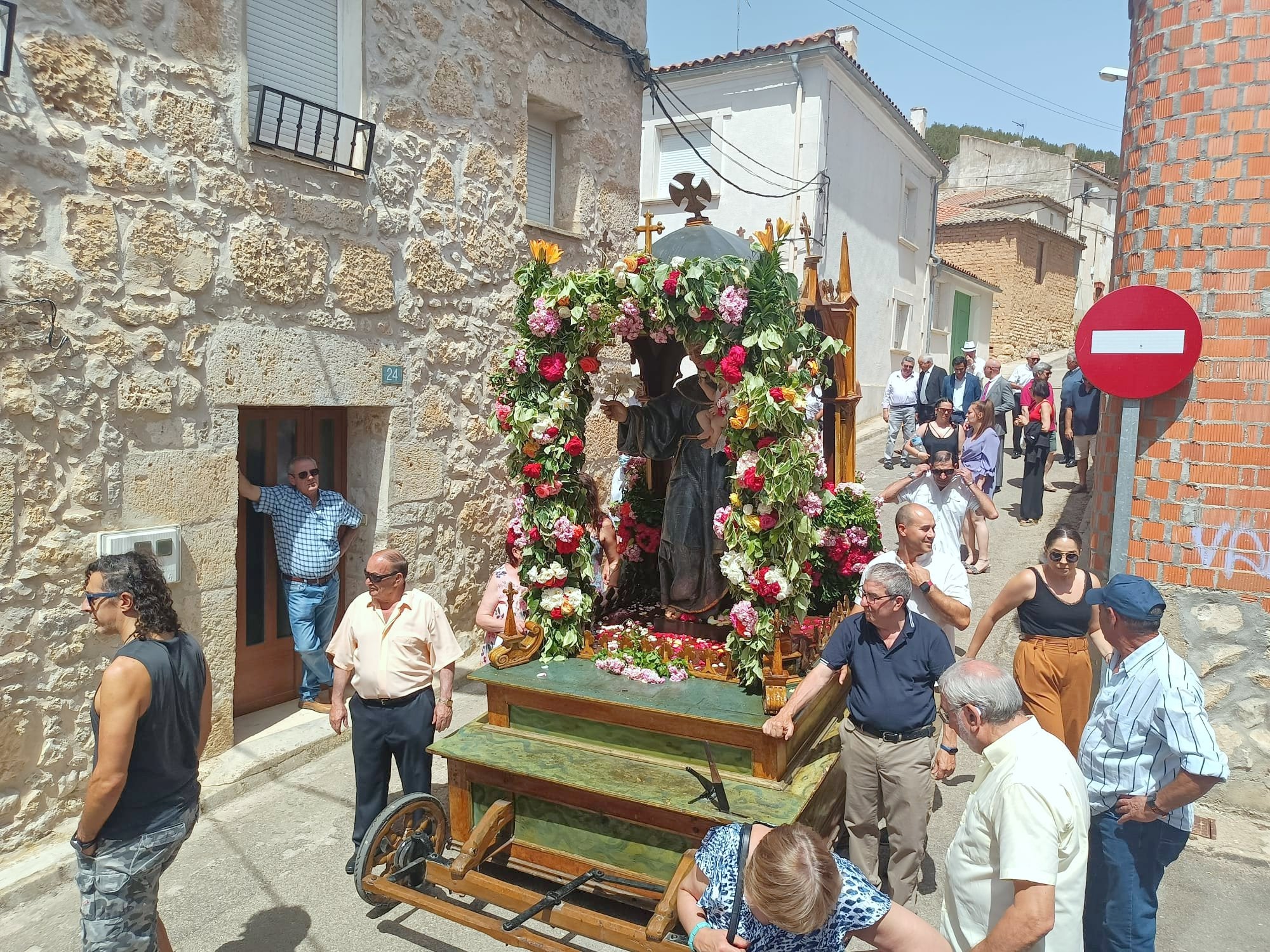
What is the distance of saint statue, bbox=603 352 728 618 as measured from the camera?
4.84 metres

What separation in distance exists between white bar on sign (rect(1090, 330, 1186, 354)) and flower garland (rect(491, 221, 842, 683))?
1.34 metres

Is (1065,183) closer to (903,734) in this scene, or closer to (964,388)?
(964,388)

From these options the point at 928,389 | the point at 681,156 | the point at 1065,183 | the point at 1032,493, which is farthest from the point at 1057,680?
the point at 1065,183

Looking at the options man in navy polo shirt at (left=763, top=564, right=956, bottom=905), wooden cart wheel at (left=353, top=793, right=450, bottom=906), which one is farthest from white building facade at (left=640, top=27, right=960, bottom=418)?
wooden cart wheel at (left=353, top=793, right=450, bottom=906)

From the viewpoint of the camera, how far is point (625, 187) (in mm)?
8641

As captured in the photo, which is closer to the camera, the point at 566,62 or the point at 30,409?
the point at 30,409

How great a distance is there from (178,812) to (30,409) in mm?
2351

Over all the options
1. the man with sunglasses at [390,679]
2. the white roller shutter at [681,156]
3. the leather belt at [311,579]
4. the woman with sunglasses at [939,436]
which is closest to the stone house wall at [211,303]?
the leather belt at [311,579]

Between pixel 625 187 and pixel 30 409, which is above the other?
pixel 625 187

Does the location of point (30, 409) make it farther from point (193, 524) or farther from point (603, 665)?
point (603, 665)

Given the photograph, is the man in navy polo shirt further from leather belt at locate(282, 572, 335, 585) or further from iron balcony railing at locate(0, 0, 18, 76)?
iron balcony railing at locate(0, 0, 18, 76)

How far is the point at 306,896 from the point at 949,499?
4191 mm

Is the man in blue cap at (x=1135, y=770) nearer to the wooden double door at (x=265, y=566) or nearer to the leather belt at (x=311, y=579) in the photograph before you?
the leather belt at (x=311, y=579)

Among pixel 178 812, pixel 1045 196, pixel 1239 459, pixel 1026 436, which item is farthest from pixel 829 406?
pixel 1045 196
